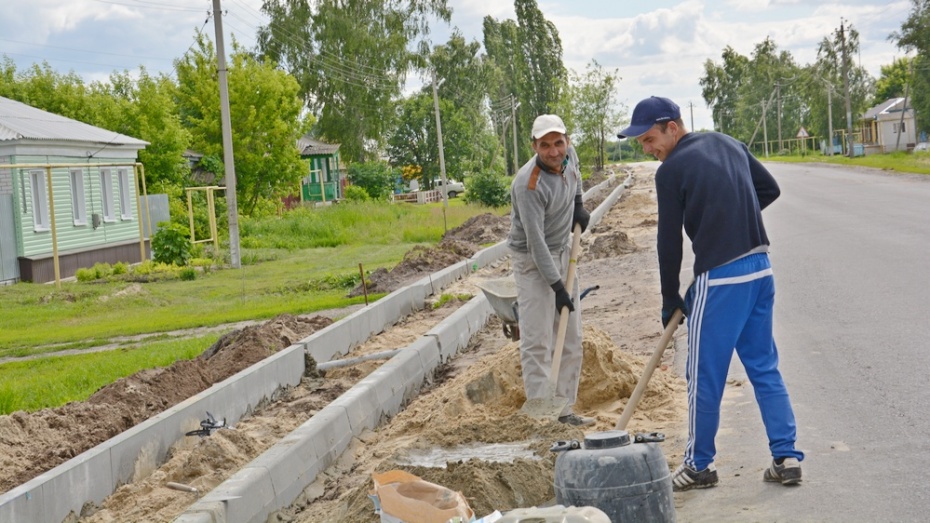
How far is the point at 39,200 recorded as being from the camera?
28.0m

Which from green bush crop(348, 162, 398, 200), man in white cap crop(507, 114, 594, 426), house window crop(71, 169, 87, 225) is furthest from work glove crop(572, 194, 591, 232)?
green bush crop(348, 162, 398, 200)

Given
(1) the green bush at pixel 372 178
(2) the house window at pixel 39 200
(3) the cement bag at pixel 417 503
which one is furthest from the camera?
(1) the green bush at pixel 372 178

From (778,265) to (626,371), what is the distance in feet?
25.1

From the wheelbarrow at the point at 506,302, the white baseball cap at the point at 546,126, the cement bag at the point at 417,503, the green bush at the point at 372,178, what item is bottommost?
the cement bag at the point at 417,503

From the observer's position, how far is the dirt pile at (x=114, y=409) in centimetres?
763

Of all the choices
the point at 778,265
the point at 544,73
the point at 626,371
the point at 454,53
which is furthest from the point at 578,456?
the point at 454,53

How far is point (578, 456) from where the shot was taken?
176 inches

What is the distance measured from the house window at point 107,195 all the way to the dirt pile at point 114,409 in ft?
71.5

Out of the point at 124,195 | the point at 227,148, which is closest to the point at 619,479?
the point at 227,148

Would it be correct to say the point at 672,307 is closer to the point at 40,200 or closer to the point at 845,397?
the point at 845,397

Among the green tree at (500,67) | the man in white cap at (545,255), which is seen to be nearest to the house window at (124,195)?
the man in white cap at (545,255)

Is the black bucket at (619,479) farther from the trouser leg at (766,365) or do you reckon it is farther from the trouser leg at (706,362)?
the trouser leg at (766,365)

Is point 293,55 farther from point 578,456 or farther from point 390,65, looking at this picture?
point 578,456

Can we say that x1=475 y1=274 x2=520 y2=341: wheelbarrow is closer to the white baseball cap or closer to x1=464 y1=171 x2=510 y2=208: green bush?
the white baseball cap
